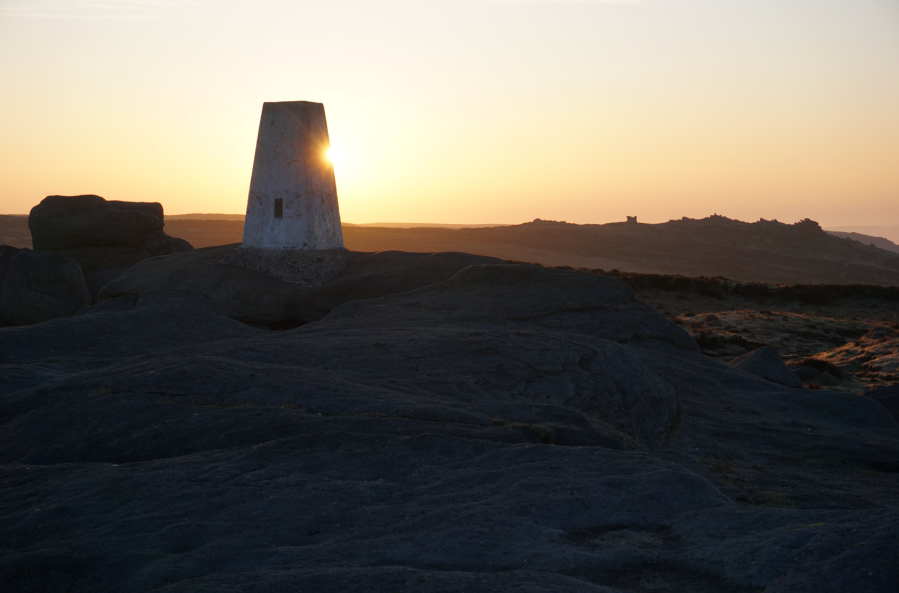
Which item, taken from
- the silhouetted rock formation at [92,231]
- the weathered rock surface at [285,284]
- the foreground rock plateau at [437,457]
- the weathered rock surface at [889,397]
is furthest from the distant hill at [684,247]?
the foreground rock plateau at [437,457]

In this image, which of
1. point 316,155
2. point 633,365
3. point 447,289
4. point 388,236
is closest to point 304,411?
point 633,365

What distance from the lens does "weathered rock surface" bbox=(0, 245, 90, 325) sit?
21.9 m

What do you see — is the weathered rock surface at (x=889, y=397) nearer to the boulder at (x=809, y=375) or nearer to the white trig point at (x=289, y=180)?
the boulder at (x=809, y=375)

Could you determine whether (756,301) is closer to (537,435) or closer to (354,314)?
(354,314)

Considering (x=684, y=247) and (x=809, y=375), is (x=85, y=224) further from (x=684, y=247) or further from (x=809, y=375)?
(x=684, y=247)

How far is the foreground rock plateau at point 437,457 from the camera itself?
430 centimetres

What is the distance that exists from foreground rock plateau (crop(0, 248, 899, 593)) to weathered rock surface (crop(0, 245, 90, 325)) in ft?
29.4

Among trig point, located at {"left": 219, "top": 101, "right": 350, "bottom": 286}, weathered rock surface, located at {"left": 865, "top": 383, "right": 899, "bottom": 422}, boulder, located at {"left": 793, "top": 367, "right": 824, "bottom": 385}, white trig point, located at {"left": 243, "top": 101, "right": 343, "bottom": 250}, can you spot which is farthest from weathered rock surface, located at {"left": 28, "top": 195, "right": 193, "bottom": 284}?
weathered rock surface, located at {"left": 865, "top": 383, "right": 899, "bottom": 422}

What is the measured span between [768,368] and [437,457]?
11239mm

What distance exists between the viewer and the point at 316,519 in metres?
5.19

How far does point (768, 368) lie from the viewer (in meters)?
15.5

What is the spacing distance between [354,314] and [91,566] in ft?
31.8

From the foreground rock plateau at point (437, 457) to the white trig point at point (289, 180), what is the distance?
4550 mm

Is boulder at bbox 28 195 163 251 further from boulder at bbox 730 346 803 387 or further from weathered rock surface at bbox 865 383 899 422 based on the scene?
weathered rock surface at bbox 865 383 899 422
